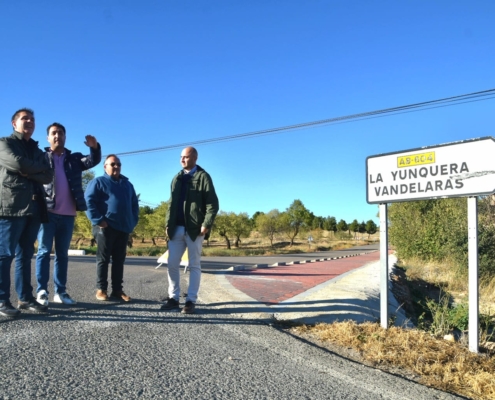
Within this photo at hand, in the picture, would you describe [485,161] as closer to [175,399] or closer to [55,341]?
[175,399]

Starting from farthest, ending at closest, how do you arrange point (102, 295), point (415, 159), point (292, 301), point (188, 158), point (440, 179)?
point (292, 301) → point (102, 295) → point (188, 158) → point (415, 159) → point (440, 179)

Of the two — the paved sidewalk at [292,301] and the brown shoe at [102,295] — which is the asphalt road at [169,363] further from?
the brown shoe at [102,295]

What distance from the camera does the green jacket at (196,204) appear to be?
468cm

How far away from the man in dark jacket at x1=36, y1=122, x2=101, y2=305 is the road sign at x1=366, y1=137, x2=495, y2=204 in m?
3.36

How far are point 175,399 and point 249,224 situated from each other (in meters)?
61.8

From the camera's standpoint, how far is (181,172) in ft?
16.2

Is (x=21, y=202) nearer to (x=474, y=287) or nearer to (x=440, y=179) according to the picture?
(x=440, y=179)

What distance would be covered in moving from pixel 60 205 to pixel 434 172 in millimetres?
4036

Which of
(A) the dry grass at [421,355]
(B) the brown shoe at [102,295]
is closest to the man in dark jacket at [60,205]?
(B) the brown shoe at [102,295]

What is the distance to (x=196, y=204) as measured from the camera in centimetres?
470

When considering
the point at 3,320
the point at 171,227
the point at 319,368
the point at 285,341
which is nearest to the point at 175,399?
the point at 319,368

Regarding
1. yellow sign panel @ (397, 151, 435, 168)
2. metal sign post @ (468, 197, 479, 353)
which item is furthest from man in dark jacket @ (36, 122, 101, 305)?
metal sign post @ (468, 197, 479, 353)

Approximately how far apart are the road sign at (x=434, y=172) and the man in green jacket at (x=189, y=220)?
6.28ft

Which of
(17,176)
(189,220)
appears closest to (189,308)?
(189,220)
